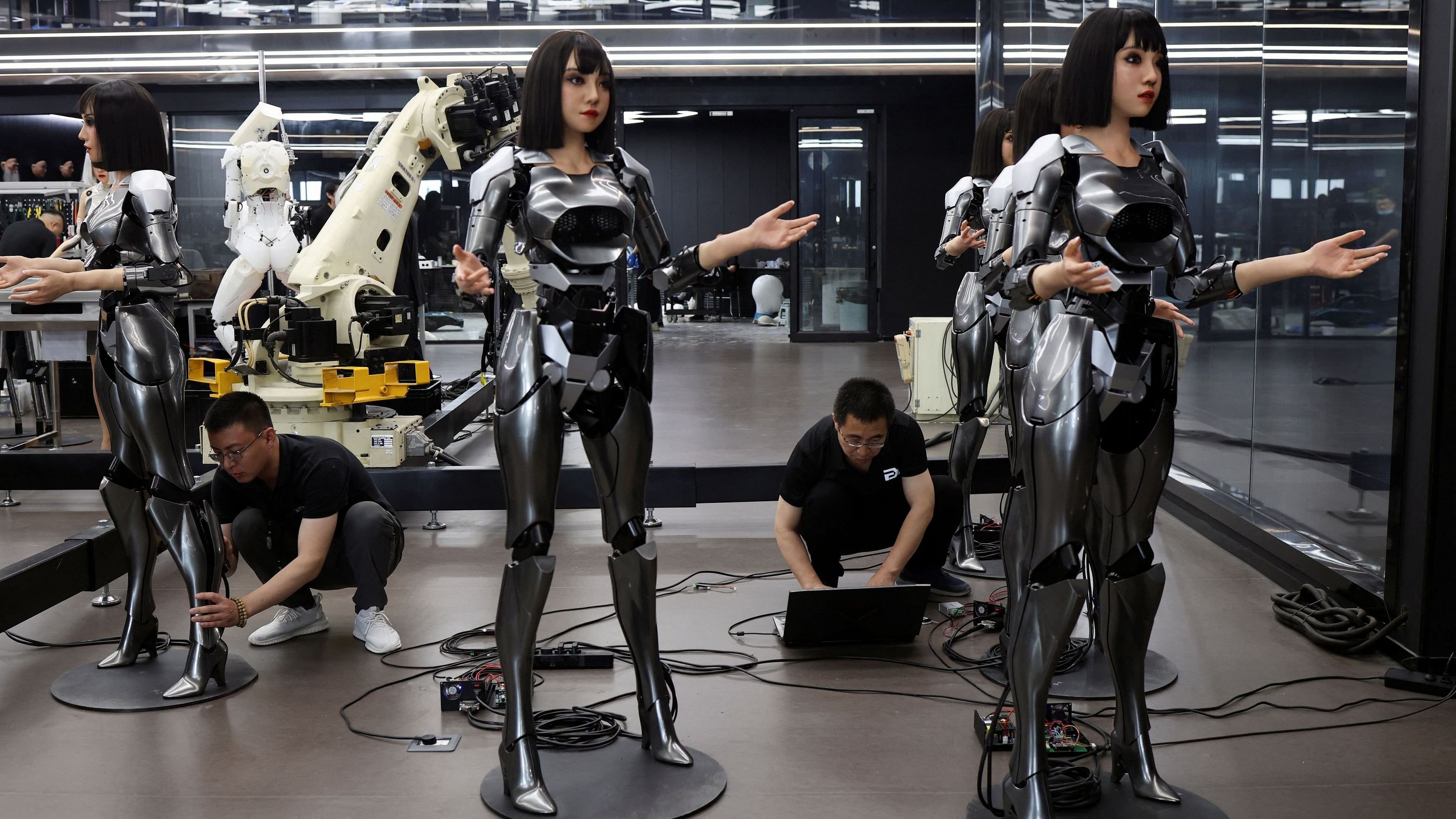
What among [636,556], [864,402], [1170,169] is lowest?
[636,556]

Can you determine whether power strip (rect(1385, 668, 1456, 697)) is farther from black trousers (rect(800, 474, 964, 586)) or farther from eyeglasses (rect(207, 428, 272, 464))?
eyeglasses (rect(207, 428, 272, 464))

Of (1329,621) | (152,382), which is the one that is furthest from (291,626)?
(1329,621)

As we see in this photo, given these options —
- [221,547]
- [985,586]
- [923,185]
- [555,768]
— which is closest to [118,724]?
[221,547]

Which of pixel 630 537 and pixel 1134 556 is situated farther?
pixel 630 537

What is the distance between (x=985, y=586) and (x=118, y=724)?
10.2 feet

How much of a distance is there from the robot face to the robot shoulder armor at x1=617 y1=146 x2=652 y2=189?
470 centimetres

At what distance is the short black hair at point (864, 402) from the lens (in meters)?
4.00

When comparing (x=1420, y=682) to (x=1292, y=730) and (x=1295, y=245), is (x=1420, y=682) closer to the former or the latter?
(x=1292, y=730)

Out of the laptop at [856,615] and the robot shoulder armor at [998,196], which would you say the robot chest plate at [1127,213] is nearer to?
the robot shoulder armor at [998,196]

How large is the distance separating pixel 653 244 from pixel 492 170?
17.6 inches

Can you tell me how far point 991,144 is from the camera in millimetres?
4836

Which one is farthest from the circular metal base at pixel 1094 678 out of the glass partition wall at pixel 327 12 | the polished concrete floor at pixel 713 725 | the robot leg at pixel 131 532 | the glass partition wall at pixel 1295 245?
the glass partition wall at pixel 327 12

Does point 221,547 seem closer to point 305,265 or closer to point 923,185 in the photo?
point 305,265

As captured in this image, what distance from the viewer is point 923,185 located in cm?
1512
